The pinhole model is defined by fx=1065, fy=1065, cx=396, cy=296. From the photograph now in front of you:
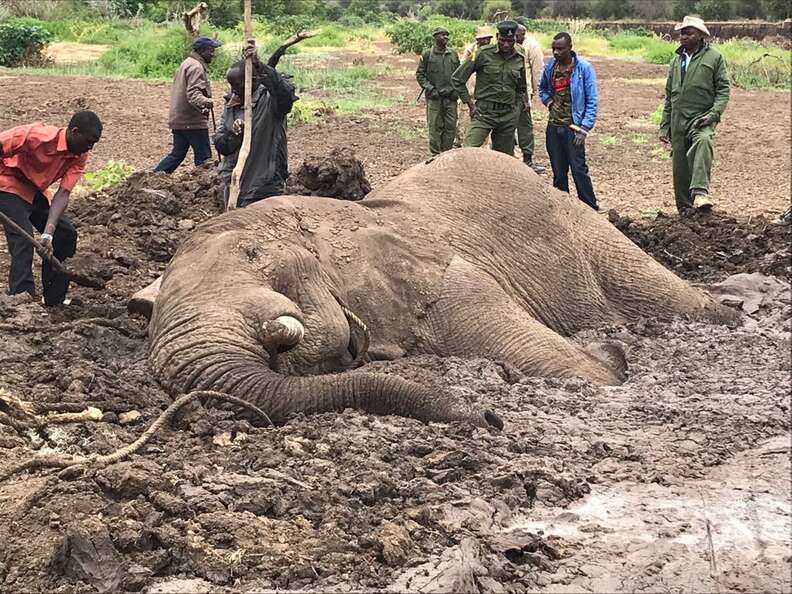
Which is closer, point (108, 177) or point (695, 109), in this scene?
point (695, 109)

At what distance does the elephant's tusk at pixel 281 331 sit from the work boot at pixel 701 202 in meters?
7.15

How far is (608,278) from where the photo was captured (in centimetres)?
887

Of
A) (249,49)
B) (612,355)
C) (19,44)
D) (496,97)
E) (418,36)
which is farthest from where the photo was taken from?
(418,36)

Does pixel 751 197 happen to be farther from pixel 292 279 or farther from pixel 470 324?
pixel 292 279

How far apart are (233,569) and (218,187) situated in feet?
27.9

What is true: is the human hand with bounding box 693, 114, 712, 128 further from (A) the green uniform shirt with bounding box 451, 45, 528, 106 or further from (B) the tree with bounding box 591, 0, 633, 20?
(B) the tree with bounding box 591, 0, 633, 20

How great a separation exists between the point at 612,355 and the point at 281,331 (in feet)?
9.59

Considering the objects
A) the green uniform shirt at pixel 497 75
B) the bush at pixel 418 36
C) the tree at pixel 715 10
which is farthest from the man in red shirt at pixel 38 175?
the tree at pixel 715 10

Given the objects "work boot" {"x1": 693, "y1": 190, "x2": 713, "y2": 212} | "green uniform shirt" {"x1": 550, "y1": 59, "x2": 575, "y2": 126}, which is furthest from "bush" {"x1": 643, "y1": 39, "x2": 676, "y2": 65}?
"work boot" {"x1": 693, "y1": 190, "x2": 713, "y2": 212}

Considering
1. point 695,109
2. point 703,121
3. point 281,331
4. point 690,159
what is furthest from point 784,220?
point 281,331

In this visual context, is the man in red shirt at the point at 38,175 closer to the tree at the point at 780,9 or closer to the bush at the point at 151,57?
the bush at the point at 151,57

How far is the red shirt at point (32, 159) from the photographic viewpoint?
25.7ft

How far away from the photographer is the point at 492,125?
44.9 ft

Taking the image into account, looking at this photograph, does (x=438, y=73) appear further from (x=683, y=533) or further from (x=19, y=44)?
(x=19, y=44)
